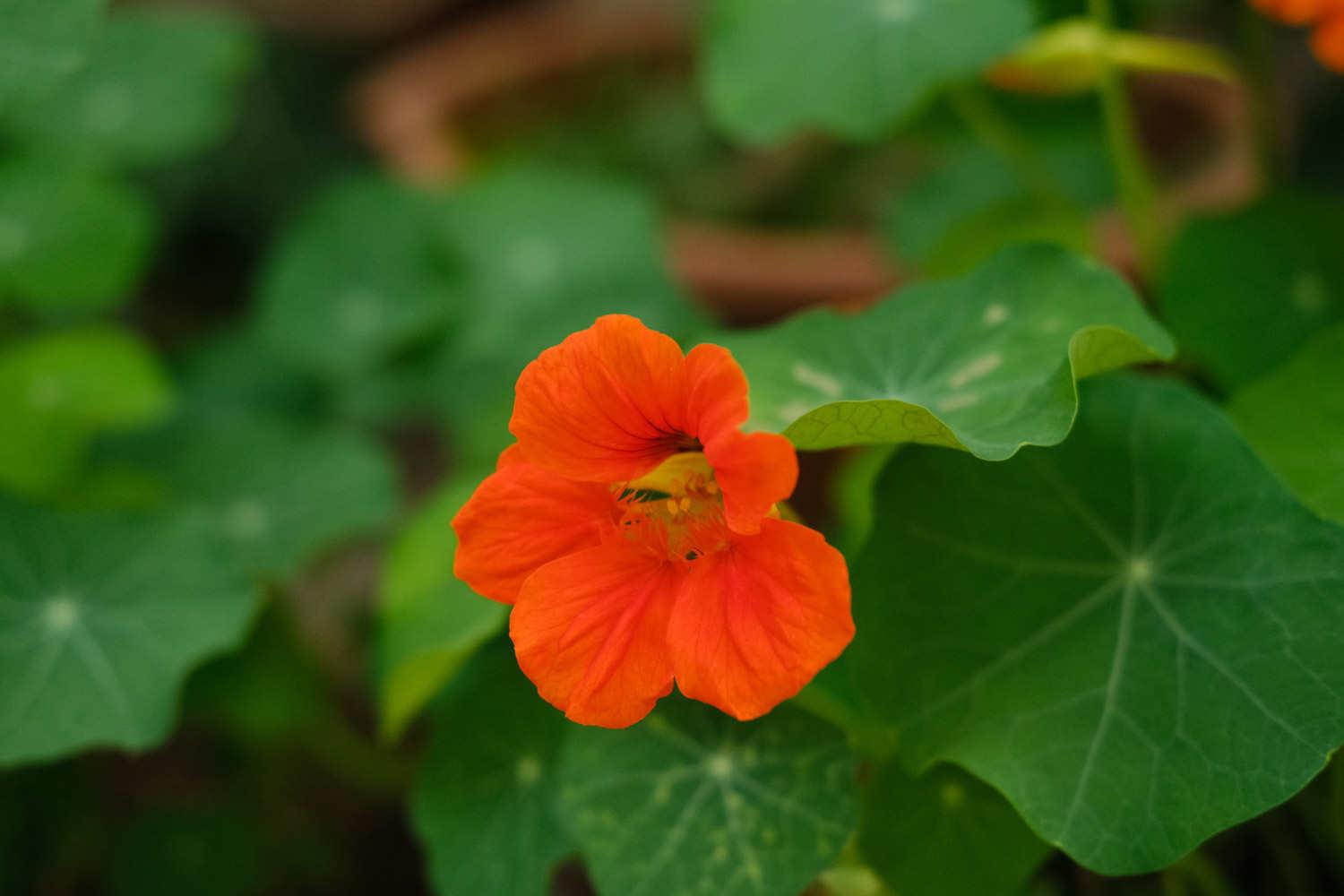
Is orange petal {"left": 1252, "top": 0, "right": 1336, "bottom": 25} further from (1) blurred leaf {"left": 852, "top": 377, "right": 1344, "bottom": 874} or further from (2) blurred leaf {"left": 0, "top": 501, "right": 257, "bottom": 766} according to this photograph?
(2) blurred leaf {"left": 0, "top": 501, "right": 257, "bottom": 766}

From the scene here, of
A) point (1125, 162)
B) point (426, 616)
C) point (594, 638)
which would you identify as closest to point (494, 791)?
point (426, 616)

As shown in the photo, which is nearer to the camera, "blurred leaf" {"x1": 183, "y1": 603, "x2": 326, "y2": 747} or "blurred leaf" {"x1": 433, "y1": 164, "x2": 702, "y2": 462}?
"blurred leaf" {"x1": 183, "y1": 603, "x2": 326, "y2": 747}

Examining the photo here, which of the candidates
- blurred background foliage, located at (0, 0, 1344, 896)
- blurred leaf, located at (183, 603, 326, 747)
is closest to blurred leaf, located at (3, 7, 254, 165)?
blurred background foliage, located at (0, 0, 1344, 896)

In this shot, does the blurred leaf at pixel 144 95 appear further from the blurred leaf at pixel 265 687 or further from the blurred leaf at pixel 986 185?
the blurred leaf at pixel 986 185

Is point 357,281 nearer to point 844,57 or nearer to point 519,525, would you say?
point 844,57

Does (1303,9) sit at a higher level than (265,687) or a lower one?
higher
